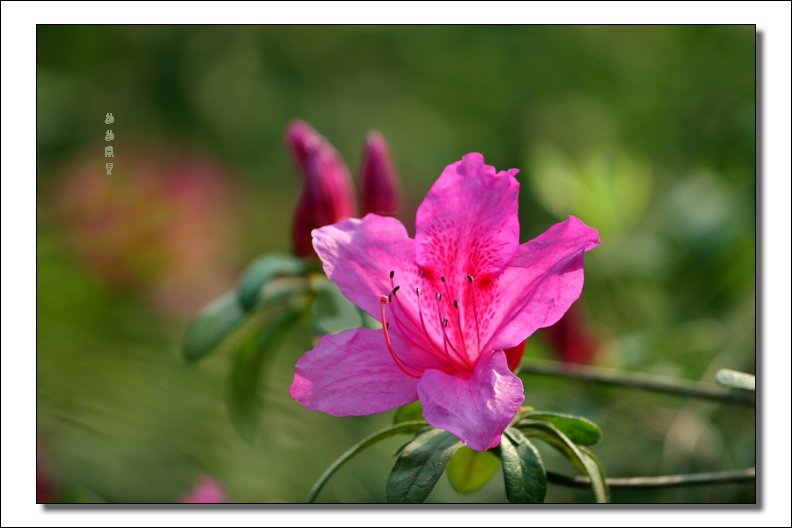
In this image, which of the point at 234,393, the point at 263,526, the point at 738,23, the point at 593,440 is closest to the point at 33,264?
the point at 234,393

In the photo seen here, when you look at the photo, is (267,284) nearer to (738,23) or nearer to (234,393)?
(234,393)

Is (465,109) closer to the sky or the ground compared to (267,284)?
closer to the sky

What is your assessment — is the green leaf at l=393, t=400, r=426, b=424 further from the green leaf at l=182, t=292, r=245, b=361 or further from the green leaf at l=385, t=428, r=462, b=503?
the green leaf at l=182, t=292, r=245, b=361

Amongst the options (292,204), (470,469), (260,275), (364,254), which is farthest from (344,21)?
(292,204)

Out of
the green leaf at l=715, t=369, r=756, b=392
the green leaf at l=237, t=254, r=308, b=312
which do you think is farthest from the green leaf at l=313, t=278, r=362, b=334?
the green leaf at l=715, t=369, r=756, b=392

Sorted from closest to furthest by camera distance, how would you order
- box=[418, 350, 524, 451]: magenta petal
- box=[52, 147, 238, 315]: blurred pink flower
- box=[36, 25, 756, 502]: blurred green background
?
box=[418, 350, 524, 451]: magenta petal < box=[36, 25, 756, 502]: blurred green background < box=[52, 147, 238, 315]: blurred pink flower

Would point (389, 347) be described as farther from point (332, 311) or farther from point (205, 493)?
point (205, 493)
